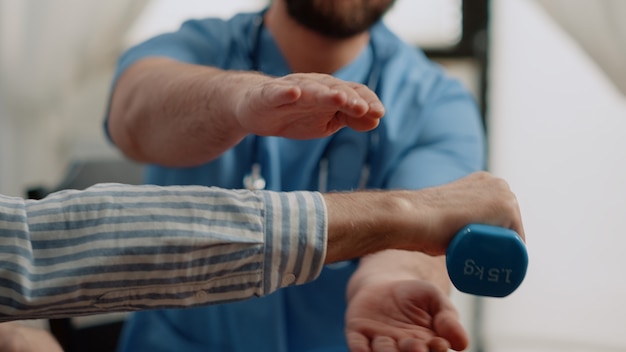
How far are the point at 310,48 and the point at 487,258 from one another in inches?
22.1

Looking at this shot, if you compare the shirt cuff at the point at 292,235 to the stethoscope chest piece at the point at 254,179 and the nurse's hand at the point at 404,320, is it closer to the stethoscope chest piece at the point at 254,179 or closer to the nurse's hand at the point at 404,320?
the nurse's hand at the point at 404,320

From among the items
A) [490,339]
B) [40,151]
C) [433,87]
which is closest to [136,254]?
[433,87]

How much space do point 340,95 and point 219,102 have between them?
22cm

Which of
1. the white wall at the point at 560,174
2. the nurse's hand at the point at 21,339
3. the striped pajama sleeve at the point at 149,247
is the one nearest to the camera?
the striped pajama sleeve at the point at 149,247

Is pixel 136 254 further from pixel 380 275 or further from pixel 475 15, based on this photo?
pixel 475 15

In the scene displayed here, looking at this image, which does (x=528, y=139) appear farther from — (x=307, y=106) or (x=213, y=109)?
(x=307, y=106)

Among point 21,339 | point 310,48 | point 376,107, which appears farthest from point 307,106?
point 310,48

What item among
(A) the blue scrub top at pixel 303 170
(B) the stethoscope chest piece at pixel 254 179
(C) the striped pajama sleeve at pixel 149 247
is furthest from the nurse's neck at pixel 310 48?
(C) the striped pajama sleeve at pixel 149 247

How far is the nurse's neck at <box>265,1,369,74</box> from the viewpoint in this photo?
1.08m

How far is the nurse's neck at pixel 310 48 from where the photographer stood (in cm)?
108

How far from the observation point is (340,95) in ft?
1.94

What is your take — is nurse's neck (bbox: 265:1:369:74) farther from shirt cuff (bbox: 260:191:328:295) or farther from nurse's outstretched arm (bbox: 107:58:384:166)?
shirt cuff (bbox: 260:191:328:295)

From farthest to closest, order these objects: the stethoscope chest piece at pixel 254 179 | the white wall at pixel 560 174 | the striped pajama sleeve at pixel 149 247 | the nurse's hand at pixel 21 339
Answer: the white wall at pixel 560 174 → the stethoscope chest piece at pixel 254 179 → the nurse's hand at pixel 21 339 → the striped pajama sleeve at pixel 149 247

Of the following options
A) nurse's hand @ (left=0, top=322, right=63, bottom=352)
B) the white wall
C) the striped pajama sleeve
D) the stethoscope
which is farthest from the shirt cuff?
the white wall
